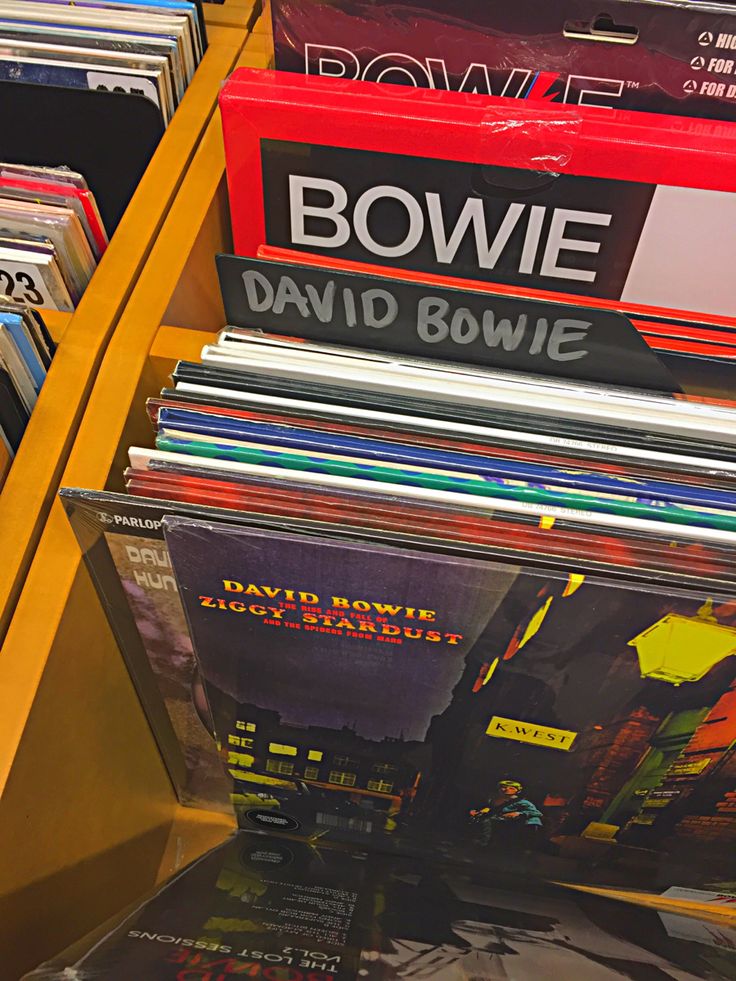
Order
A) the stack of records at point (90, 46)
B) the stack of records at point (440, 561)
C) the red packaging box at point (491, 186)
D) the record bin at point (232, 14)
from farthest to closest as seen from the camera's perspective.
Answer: the record bin at point (232, 14) < the stack of records at point (90, 46) < the red packaging box at point (491, 186) < the stack of records at point (440, 561)

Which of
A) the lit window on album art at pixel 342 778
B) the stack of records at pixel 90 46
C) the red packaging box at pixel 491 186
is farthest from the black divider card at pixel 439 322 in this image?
the lit window on album art at pixel 342 778

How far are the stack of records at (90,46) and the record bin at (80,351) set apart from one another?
0.06 metres

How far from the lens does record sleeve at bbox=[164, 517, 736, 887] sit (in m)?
0.56

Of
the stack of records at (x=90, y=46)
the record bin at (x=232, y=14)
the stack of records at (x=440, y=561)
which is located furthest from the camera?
the record bin at (x=232, y=14)

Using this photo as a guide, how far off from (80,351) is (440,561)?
0.40 m

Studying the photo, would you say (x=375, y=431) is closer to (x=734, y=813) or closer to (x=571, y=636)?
(x=571, y=636)

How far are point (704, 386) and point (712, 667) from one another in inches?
11.9

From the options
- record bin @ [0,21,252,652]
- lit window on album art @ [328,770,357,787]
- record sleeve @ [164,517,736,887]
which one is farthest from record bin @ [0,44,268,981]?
lit window on album art @ [328,770,357,787]

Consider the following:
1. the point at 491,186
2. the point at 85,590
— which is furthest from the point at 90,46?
the point at 85,590

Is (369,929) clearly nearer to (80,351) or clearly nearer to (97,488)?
(97,488)

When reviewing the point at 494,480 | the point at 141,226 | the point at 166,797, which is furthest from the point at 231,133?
the point at 166,797

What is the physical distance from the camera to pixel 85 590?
2.14ft

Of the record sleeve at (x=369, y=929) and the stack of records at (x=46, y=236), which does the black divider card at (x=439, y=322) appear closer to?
the stack of records at (x=46, y=236)

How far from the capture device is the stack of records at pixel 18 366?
64 centimetres
